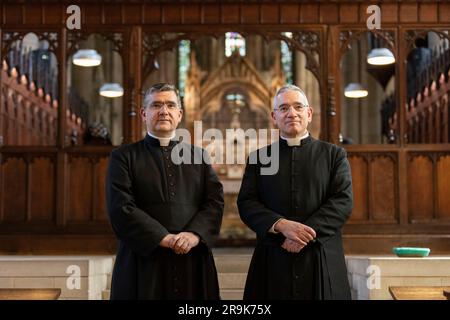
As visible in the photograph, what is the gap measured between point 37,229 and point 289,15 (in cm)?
370

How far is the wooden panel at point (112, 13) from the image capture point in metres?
9.04

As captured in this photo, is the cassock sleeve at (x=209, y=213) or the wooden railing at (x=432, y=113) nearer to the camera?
the cassock sleeve at (x=209, y=213)

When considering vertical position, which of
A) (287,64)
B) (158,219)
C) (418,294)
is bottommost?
(418,294)

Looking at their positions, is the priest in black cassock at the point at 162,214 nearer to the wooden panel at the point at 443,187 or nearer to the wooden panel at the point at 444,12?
the wooden panel at the point at 443,187

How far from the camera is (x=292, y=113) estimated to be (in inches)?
179

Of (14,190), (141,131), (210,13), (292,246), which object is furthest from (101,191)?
(292,246)

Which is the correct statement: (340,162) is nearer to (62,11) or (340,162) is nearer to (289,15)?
(289,15)

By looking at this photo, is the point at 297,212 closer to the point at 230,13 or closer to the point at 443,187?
the point at 443,187

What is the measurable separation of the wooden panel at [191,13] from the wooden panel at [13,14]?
186cm

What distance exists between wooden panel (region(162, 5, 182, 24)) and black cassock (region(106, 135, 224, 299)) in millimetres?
4659

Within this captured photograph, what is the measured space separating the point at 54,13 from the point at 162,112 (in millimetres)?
4984

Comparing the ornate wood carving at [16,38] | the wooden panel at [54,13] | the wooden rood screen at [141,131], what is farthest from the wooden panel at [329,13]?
the ornate wood carving at [16,38]

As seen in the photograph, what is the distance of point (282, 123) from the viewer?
181 inches
